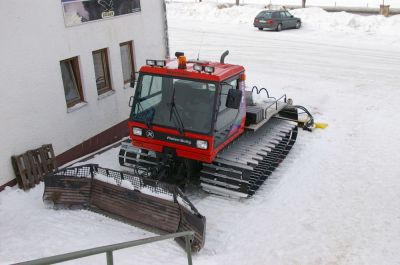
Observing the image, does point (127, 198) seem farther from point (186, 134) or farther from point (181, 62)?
point (181, 62)

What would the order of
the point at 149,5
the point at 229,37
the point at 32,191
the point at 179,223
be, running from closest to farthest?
the point at 179,223 → the point at 32,191 → the point at 149,5 → the point at 229,37

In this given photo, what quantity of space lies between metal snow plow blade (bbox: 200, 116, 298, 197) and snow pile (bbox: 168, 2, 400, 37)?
60.5 ft

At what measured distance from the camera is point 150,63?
8.20 m

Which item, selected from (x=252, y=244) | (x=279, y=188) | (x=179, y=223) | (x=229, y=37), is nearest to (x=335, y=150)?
(x=279, y=188)

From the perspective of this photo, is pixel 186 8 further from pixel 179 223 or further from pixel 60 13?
pixel 179 223

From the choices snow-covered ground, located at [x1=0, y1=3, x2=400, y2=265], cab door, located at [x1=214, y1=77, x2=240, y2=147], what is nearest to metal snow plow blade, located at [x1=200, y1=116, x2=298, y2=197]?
snow-covered ground, located at [x1=0, y1=3, x2=400, y2=265]

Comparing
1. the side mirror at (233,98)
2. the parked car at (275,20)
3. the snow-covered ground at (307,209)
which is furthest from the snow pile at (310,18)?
Answer: the side mirror at (233,98)

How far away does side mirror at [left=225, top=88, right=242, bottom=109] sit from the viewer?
7551 millimetres

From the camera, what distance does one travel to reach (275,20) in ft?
85.9

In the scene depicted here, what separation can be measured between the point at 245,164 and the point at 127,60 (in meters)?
4.99

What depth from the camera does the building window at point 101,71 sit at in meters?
10.4

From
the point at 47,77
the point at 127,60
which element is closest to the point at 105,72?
the point at 127,60

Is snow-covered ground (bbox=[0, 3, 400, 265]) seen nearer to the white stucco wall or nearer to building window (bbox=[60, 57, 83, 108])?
the white stucco wall

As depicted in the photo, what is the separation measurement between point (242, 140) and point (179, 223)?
294cm
